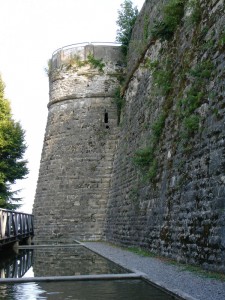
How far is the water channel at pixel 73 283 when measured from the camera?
5.39 metres

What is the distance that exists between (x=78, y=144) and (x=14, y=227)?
5.56 metres

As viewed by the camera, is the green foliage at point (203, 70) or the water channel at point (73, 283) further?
the green foliage at point (203, 70)

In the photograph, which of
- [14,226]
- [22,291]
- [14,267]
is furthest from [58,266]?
[14,226]

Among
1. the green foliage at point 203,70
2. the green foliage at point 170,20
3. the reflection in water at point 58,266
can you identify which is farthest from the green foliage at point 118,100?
the green foliage at point 203,70

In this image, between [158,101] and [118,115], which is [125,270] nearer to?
[158,101]

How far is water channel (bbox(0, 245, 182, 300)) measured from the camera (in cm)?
539

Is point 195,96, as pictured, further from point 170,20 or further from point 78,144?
point 78,144

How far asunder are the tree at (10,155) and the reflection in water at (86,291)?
48.5 ft

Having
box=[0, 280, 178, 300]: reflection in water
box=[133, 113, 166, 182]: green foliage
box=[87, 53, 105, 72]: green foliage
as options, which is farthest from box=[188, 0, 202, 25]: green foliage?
box=[87, 53, 105, 72]: green foliage

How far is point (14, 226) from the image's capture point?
543 inches

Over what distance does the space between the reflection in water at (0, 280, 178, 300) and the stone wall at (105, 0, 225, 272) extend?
4.92ft

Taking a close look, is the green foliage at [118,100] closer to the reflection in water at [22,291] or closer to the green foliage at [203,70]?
the green foliage at [203,70]

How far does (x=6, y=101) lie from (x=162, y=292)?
17833mm

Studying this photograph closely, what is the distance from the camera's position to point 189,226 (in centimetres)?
805
